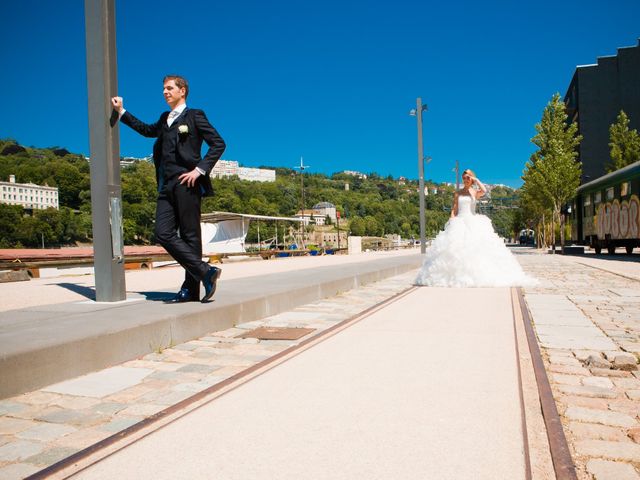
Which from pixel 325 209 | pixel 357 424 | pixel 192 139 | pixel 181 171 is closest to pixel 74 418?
pixel 357 424

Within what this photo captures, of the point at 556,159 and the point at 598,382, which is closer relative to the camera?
the point at 598,382

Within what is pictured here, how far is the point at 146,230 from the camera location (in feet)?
266

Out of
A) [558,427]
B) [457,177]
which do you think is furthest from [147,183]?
[558,427]

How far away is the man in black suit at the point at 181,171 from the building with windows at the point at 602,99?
200ft

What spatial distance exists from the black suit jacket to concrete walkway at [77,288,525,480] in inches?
77.5

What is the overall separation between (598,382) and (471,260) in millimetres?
6544

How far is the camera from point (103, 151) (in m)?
5.18

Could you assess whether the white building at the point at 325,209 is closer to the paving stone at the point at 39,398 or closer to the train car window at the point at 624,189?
the train car window at the point at 624,189

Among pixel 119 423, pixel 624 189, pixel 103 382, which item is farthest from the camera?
pixel 624 189

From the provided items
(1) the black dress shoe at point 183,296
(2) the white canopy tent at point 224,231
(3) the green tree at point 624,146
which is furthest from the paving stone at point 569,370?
(3) the green tree at point 624,146

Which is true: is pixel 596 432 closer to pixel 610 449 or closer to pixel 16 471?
pixel 610 449

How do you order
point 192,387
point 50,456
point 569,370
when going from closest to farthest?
point 50,456 → point 192,387 → point 569,370

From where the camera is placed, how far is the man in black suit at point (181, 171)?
4.86 metres

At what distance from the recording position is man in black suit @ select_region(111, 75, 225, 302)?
4.86 metres
